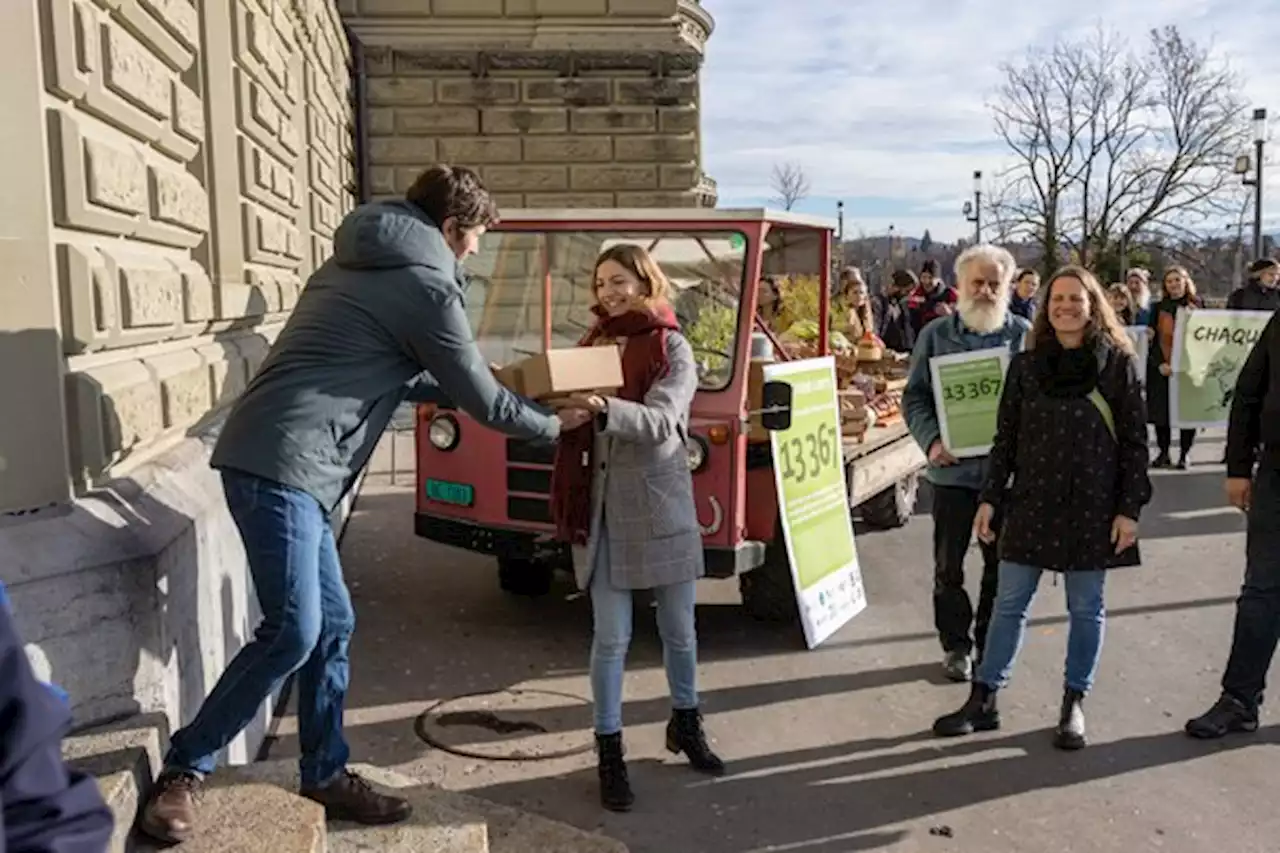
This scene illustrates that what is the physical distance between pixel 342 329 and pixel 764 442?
9.49 feet

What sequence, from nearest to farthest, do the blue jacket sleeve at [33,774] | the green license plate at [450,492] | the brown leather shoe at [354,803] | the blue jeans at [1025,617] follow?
the blue jacket sleeve at [33,774], the brown leather shoe at [354,803], the blue jeans at [1025,617], the green license plate at [450,492]

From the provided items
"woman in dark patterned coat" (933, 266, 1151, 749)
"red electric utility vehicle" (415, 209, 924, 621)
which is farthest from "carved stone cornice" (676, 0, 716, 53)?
"woman in dark patterned coat" (933, 266, 1151, 749)

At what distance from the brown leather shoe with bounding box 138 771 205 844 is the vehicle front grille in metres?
3.00

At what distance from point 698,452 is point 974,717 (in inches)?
65.9

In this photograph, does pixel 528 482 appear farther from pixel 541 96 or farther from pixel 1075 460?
pixel 541 96

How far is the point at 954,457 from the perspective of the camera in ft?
17.1

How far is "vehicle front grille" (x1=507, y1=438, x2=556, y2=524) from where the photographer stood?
592 centimetres

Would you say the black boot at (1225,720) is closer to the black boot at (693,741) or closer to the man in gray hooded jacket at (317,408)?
the black boot at (693,741)

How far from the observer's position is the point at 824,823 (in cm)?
407

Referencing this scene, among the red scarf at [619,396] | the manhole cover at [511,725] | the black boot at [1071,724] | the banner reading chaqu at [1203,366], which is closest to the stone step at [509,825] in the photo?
the manhole cover at [511,725]

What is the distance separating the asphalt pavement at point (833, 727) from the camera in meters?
4.05

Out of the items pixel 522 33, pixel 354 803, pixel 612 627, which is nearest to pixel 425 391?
pixel 612 627

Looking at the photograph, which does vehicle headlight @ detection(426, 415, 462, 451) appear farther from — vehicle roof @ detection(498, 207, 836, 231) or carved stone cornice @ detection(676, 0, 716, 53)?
carved stone cornice @ detection(676, 0, 716, 53)

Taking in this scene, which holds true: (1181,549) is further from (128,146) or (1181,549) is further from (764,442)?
(128,146)
